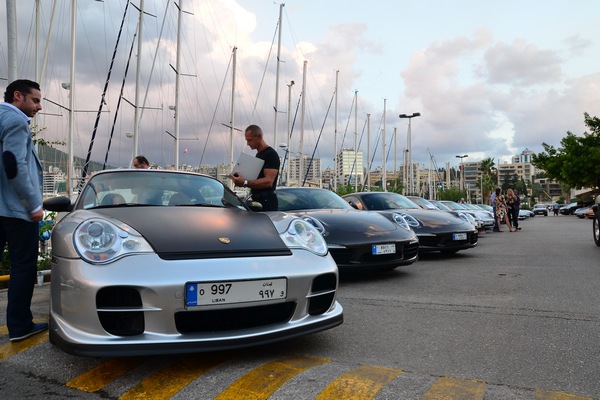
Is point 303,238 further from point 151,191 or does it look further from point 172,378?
point 151,191

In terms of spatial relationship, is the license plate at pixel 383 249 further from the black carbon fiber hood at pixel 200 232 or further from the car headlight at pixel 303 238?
the black carbon fiber hood at pixel 200 232

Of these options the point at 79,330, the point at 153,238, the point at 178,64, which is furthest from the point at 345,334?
the point at 178,64

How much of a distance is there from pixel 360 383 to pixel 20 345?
93.7 inches

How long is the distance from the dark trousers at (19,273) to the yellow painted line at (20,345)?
7cm

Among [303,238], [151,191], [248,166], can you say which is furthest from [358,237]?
[151,191]

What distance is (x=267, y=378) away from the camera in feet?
8.35

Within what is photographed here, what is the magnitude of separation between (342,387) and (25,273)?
236 cm

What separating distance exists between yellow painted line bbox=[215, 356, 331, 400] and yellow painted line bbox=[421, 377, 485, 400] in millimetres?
685

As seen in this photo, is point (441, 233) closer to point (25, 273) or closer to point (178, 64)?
point (25, 273)

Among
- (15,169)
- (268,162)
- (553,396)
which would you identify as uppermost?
(268,162)

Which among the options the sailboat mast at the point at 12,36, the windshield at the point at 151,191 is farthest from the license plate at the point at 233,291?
the sailboat mast at the point at 12,36

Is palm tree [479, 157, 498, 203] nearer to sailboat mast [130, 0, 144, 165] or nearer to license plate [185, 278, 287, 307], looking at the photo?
sailboat mast [130, 0, 144, 165]

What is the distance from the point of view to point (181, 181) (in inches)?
161

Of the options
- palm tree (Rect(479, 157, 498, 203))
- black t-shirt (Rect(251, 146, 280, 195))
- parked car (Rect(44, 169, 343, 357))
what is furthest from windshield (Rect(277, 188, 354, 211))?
palm tree (Rect(479, 157, 498, 203))
